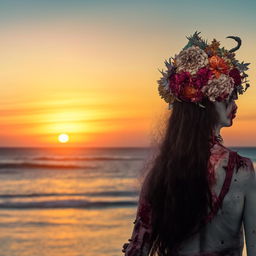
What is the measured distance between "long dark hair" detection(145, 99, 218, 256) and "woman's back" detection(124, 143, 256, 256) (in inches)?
1.7

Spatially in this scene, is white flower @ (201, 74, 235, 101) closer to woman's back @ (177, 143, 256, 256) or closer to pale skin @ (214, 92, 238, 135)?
pale skin @ (214, 92, 238, 135)

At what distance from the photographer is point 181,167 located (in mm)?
2645

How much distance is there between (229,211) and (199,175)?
0.57ft

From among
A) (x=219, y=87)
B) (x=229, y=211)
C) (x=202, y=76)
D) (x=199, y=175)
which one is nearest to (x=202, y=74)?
(x=202, y=76)

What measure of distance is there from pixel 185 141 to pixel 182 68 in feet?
1.08

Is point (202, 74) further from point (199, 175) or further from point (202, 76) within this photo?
point (199, 175)

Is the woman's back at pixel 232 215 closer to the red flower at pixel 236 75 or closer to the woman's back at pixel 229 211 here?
the woman's back at pixel 229 211

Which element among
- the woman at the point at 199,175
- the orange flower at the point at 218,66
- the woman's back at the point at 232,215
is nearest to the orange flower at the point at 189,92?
the woman at the point at 199,175

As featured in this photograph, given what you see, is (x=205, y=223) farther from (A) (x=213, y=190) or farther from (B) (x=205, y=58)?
(B) (x=205, y=58)

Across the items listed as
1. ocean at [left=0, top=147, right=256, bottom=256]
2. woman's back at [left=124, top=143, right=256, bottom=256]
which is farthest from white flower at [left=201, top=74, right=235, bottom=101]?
ocean at [left=0, top=147, right=256, bottom=256]

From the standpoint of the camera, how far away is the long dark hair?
8.54ft

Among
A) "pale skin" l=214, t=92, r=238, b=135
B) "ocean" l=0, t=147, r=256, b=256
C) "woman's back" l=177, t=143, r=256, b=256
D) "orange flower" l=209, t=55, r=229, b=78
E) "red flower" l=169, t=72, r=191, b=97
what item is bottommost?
"ocean" l=0, t=147, r=256, b=256

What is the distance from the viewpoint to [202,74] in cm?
277

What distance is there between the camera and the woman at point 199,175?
8.42 ft
